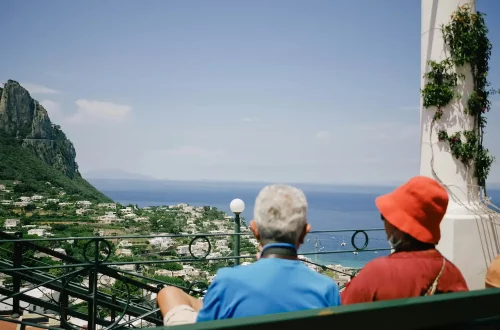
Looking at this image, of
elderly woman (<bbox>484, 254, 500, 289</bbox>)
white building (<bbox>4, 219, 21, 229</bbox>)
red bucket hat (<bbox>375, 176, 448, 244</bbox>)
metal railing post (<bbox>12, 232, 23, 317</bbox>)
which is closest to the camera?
red bucket hat (<bbox>375, 176, 448, 244</bbox>)

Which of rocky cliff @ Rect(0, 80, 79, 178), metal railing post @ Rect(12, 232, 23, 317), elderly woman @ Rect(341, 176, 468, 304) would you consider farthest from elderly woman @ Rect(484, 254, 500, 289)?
rocky cliff @ Rect(0, 80, 79, 178)

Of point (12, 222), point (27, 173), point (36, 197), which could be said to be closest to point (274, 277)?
point (12, 222)

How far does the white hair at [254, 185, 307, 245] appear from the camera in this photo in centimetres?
157

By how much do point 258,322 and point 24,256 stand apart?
160 inches

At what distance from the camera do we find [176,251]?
4.54 metres

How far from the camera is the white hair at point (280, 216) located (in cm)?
157

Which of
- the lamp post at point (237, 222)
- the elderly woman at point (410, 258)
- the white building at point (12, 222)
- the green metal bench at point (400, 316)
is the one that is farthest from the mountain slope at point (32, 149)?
the green metal bench at point (400, 316)

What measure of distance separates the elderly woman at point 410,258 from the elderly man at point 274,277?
19 cm

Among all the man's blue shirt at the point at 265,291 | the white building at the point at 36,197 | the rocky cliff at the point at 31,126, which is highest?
the rocky cliff at the point at 31,126

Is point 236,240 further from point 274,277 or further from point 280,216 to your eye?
point 274,277

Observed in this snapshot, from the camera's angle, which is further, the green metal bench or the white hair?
the white hair

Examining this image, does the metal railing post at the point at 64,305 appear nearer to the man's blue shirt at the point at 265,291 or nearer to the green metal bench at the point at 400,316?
the man's blue shirt at the point at 265,291

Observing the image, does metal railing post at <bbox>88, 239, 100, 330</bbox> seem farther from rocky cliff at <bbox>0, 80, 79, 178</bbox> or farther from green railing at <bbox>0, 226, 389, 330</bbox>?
rocky cliff at <bbox>0, 80, 79, 178</bbox>

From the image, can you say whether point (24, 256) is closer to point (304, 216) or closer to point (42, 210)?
point (304, 216)
